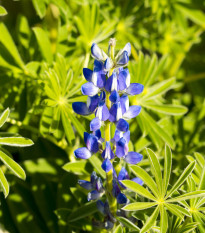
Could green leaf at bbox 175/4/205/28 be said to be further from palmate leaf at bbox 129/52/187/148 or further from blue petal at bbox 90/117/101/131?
blue petal at bbox 90/117/101/131

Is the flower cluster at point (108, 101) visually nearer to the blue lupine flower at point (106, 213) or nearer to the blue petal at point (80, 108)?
the blue petal at point (80, 108)

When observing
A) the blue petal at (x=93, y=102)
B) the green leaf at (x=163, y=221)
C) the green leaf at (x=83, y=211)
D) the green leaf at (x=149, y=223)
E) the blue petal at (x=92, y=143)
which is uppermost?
the blue petal at (x=93, y=102)

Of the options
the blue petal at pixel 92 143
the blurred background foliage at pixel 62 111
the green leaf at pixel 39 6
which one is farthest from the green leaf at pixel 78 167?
the green leaf at pixel 39 6

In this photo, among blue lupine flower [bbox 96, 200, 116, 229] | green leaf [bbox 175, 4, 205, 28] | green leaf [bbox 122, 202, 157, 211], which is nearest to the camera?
green leaf [bbox 122, 202, 157, 211]

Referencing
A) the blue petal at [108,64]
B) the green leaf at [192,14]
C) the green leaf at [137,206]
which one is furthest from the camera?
the green leaf at [192,14]

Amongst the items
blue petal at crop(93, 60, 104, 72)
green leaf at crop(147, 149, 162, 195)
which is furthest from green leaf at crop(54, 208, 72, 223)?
blue petal at crop(93, 60, 104, 72)

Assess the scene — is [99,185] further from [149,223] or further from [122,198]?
[149,223]

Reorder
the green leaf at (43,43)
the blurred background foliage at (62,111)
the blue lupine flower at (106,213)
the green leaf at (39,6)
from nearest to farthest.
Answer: the blue lupine flower at (106,213) < the blurred background foliage at (62,111) < the green leaf at (39,6) < the green leaf at (43,43)
